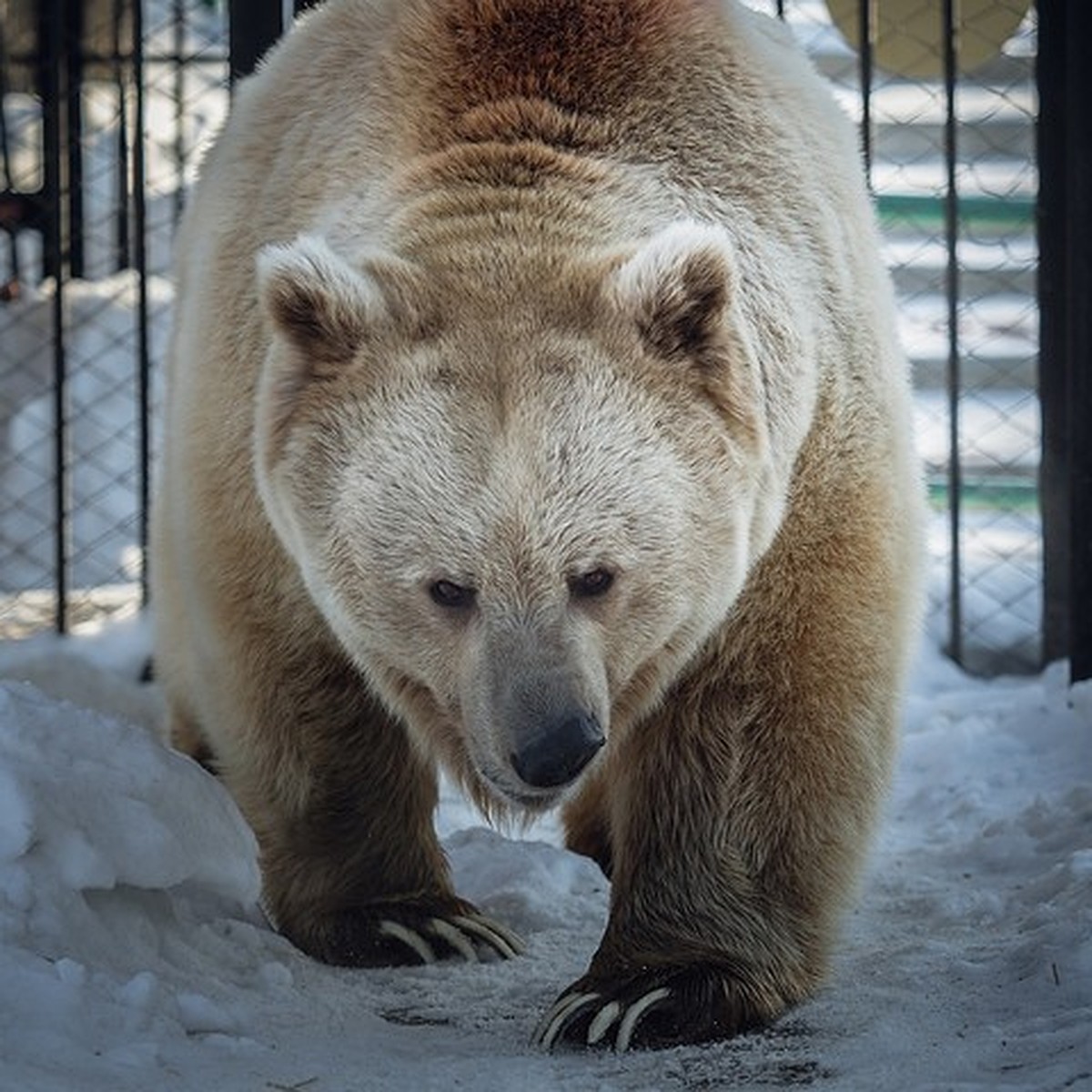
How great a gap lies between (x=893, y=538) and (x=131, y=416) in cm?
689

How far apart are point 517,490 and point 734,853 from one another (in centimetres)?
92

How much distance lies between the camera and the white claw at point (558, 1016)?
12.7 feet

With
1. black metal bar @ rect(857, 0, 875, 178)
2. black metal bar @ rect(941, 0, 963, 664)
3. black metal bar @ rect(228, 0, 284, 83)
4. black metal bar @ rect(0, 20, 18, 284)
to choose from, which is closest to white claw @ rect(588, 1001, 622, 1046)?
black metal bar @ rect(228, 0, 284, 83)

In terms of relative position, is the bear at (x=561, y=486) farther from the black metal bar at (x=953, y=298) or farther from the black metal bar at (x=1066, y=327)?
the black metal bar at (x=953, y=298)

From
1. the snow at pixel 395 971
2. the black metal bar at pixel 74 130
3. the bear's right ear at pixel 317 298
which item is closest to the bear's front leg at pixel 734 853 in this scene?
the snow at pixel 395 971

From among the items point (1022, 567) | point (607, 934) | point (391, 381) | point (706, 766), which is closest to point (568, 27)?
point (391, 381)

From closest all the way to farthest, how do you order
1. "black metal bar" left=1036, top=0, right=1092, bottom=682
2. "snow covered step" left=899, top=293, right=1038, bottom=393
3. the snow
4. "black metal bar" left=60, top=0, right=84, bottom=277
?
1. the snow
2. "black metal bar" left=1036, top=0, right=1092, bottom=682
3. "black metal bar" left=60, top=0, right=84, bottom=277
4. "snow covered step" left=899, top=293, right=1038, bottom=393

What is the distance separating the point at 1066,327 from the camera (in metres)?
6.69

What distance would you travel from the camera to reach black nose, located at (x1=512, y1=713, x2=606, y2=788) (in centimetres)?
350

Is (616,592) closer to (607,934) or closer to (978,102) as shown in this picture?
(607,934)

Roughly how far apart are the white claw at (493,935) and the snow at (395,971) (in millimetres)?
40

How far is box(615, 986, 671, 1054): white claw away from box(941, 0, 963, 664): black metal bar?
3.67 m

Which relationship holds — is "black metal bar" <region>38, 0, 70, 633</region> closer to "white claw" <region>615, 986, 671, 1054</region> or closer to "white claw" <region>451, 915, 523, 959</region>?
"white claw" <region>451, 915, 523, 959</region>

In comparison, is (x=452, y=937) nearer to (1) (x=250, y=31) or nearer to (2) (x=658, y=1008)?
(2) (x=658, y=1008)
